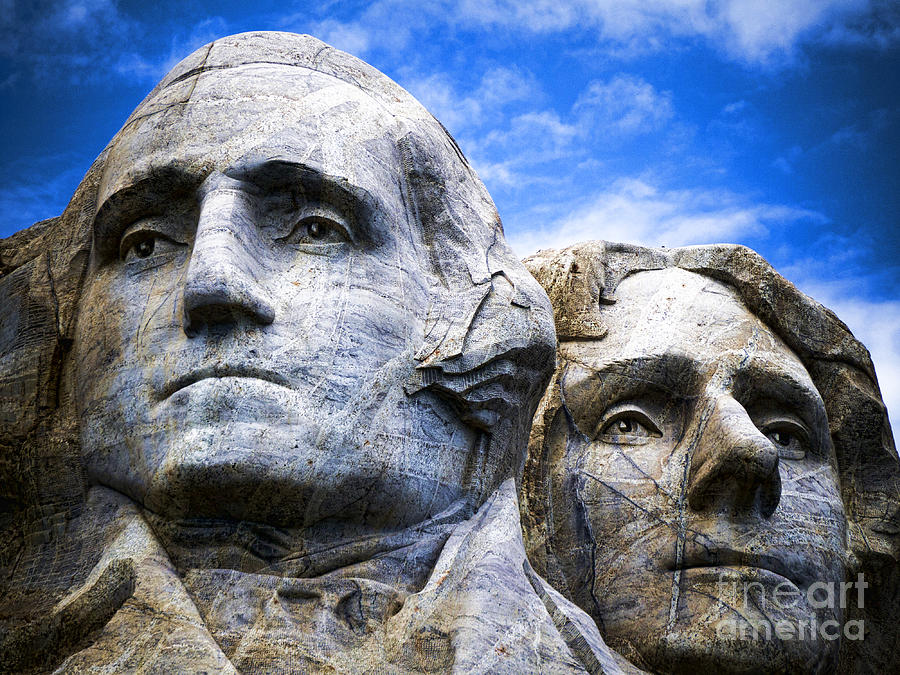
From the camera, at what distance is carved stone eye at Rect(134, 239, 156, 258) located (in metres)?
4.92

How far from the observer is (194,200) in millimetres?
4848

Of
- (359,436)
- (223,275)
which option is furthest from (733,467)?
(223,275)

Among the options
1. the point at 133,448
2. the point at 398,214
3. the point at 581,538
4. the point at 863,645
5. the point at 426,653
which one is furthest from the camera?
the point at 863,645

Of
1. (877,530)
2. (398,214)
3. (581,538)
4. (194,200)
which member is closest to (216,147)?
(194,200)

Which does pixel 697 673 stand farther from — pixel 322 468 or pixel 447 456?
pixel 322 468

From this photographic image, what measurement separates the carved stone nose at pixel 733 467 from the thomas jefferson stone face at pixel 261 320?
1502 mm

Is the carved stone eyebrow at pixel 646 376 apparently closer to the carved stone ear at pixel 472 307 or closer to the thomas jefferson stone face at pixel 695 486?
the thomas jefferson stone face at pixel 695 486

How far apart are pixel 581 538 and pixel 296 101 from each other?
8.66 feet

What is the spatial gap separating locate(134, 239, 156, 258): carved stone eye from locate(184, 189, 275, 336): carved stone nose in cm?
34

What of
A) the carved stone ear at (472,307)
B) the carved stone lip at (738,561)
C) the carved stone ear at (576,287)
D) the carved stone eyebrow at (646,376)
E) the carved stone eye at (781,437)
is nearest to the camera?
the carved stone ear at (472,307)

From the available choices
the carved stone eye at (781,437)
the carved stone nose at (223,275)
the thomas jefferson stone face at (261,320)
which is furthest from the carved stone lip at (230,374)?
the carved stone eye at (781,437)

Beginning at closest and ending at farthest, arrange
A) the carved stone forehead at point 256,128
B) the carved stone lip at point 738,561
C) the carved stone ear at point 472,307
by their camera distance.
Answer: the carved stone ear at point 472,307 < the carved stone forehead at point 256,128 < the carved stone lip at point 738,561

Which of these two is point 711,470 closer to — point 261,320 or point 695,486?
point 695,486

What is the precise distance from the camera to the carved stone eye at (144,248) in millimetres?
4922
